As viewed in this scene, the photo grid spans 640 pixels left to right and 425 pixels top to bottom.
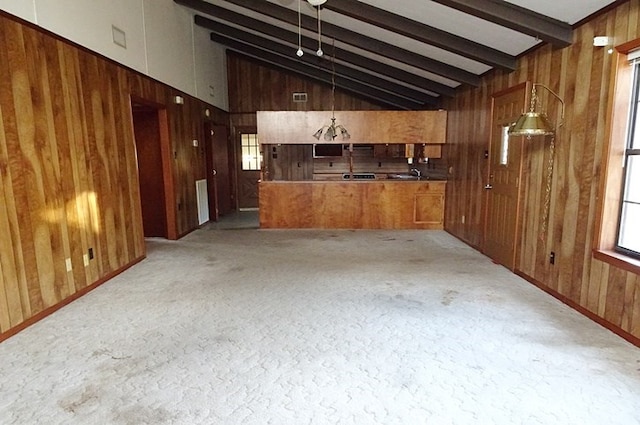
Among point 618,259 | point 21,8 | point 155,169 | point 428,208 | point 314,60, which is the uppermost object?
point 314,60

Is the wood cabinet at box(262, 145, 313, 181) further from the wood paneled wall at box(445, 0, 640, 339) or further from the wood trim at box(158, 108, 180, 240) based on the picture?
the wood paneled wall at box(445, 0, 640, 339)

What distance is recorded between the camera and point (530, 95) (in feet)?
13.3

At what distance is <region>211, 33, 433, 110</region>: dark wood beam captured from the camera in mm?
7953

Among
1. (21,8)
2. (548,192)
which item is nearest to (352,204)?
(548,192)

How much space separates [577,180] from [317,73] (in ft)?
19.5

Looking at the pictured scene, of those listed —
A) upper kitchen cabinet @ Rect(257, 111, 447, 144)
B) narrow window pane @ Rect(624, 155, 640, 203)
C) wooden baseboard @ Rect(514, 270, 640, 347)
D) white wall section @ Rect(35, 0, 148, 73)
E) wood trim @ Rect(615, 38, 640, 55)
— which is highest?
white wall section @ Rect(35, 0, 148, 73)

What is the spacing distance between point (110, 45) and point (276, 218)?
3761 millimetres

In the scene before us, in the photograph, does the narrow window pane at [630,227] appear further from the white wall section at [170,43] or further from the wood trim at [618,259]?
the white wall section at [170,43]

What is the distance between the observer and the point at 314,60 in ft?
23.5

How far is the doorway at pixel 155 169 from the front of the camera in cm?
578

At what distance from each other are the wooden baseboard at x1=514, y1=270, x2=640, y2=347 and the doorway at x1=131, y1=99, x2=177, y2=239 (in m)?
5.06

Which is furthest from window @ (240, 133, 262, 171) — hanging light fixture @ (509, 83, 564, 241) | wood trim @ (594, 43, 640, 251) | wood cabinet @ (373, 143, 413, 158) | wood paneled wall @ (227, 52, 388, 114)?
wood trim @ (594, 43, 640, 251)

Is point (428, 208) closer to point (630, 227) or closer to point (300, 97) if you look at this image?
point (630, 227)

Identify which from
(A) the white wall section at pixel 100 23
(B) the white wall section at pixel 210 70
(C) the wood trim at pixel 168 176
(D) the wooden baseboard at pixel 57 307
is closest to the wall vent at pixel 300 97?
(B) the white wall section at pixel 210 70
